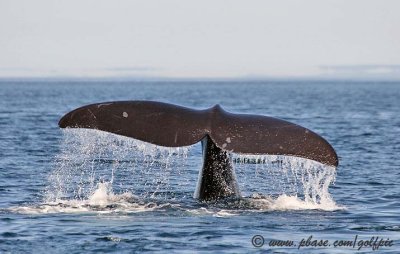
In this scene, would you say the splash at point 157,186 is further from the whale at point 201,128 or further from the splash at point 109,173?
the whale at point 201,128

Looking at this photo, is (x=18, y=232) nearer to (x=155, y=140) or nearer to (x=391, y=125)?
(x=155, y=140)

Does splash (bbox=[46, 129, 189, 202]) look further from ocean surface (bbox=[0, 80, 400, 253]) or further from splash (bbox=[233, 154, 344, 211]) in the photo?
splash (bbox=[233, 154, 344, 211])

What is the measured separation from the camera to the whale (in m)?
9.93

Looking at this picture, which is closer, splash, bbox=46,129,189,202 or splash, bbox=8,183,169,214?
splash, bbox=8,183,169,214

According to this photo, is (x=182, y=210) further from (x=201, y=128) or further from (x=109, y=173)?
(x=109, y=173)

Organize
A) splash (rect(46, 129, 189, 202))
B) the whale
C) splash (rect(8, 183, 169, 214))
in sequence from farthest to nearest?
splash (rect(46, 129, 189, 202))
splash (rect(8, 183, 169, 214))
the whale

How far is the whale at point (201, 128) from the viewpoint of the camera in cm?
993

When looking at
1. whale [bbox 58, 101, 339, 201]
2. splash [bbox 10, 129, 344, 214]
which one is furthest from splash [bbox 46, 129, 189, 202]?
whale [bbox 58, 101, 339, 201]

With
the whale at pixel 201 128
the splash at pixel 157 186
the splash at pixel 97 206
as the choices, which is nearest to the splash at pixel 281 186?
the splash at pixel 157 186

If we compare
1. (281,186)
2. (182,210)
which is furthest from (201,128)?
(281,186)

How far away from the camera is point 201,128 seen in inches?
401

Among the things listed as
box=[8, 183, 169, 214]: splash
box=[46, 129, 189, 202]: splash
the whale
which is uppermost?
the whale

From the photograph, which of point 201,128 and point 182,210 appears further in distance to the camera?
point 182,210

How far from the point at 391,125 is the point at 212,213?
2283 centimetres
